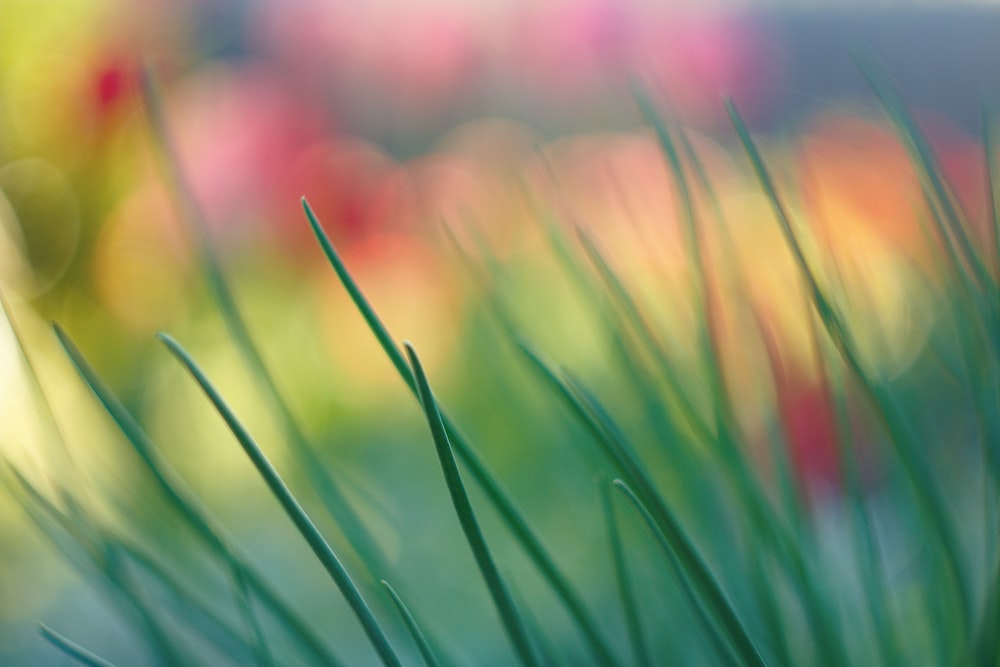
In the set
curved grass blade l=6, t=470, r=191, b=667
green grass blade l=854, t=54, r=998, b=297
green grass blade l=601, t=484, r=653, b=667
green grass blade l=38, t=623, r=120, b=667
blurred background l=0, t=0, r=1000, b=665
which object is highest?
blurred background l=0, t=0, r=1000, b=665

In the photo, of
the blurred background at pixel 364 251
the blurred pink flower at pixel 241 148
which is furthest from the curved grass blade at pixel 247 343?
the blurred pink flower at pixel 241 148

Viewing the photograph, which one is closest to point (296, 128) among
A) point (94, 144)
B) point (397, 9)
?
point (94, 144)

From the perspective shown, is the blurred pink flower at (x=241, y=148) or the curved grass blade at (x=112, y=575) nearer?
the curved grass blade at (x=112, y=575)

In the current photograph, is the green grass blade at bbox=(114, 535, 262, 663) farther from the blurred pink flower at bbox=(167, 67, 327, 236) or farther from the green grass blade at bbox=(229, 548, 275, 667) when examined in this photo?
the blurred pink flower at bbox=(167, 67, 327, 236)

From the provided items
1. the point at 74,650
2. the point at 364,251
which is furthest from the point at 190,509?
the point at 364,251

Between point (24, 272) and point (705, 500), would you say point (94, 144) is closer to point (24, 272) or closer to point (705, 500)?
point (24, 272)

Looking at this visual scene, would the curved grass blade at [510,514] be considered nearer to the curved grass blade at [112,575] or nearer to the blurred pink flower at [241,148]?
the curved grass blade at [112,575]

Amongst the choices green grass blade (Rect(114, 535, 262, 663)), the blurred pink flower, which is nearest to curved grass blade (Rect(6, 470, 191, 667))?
green grass blade (Rect(114, 535, 262, 663))
